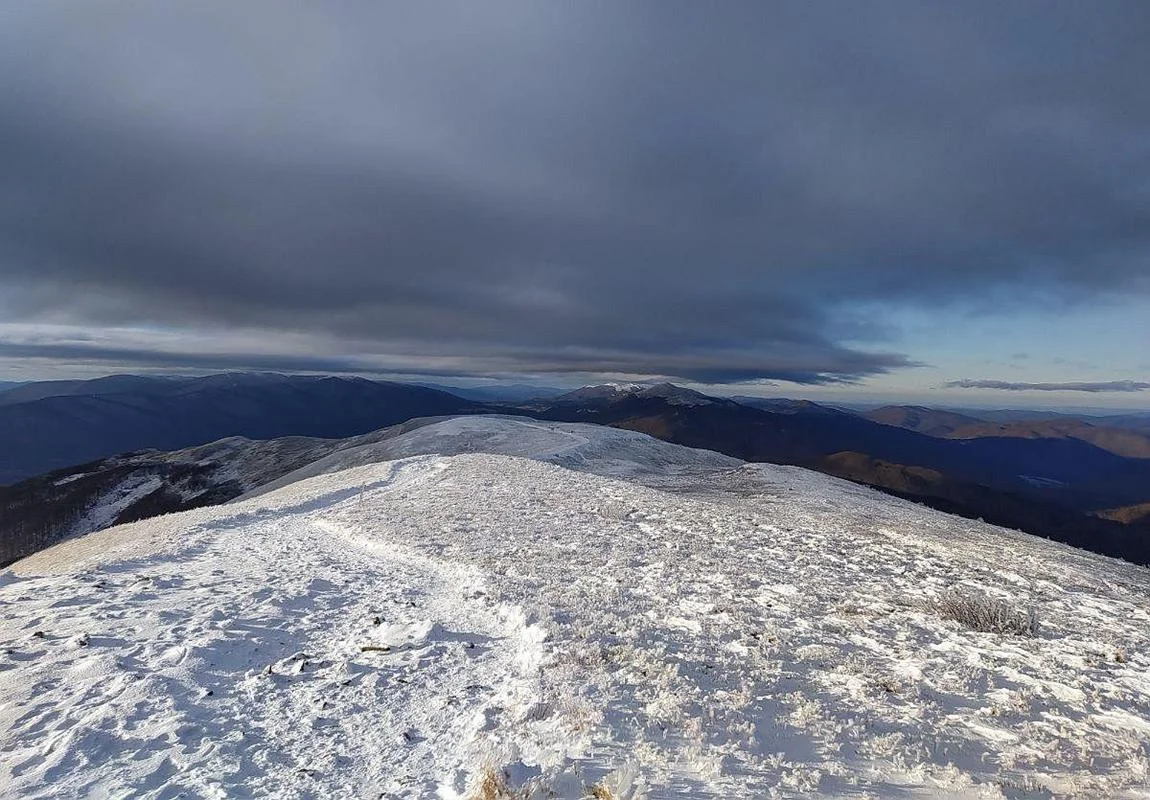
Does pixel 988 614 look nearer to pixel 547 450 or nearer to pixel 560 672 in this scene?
pixel 560 672

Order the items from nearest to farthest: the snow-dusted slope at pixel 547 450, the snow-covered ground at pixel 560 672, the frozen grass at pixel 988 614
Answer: the snow-covered ground at pixel 560 672 < the frozen grass at pixel 988 614 < the snow-dusted slope at pixel 547 450

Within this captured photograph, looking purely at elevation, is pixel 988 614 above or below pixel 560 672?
above

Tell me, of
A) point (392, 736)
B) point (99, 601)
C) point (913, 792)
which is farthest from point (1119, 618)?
point (99, 601)

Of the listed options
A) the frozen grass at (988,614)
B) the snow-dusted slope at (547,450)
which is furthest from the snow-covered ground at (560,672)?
the snow-dusted slope at (547,450)

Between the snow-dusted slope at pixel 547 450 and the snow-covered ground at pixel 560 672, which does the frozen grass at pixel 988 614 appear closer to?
the snow-covered ground at pixel 560 672

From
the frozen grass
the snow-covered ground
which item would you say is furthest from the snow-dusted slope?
the frozen grass

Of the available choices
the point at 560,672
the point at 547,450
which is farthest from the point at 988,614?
the point at 547,450

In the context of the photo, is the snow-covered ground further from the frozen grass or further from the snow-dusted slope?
the snow-dusted slope
